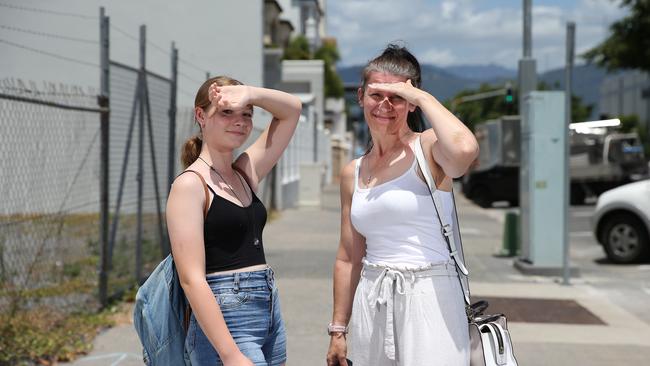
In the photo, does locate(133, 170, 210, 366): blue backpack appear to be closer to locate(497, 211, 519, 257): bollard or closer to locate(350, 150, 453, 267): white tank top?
locate(350, 150, 453, 267): white tank top

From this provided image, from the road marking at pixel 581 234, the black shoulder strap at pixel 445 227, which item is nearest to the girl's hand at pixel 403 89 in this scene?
the black shoulder strap at pixel 445 227

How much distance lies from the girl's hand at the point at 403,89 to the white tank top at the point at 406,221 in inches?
9.0

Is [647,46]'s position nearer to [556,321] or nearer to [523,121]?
[523,121]

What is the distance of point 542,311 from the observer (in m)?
8.92

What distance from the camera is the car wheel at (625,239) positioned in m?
12.5

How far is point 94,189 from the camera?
11656 mm

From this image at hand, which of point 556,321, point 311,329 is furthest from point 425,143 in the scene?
point 556,321

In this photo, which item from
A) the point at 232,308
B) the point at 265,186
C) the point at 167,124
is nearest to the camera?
the point at 232,308

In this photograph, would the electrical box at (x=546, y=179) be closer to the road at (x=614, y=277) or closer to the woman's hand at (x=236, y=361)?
the road at (x=614, y=277)

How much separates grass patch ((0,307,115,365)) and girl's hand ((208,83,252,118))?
11.6ft

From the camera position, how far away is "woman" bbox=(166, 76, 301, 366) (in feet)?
9.56

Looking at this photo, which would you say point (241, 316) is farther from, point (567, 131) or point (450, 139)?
point (567, 131)

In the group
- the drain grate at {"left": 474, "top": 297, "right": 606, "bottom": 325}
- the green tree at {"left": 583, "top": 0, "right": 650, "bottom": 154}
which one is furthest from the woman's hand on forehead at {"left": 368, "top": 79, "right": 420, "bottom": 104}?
the green tree at {"left": 583, "top": 0, "right": 650, "bottom": 154}

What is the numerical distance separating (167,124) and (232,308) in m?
7.88
